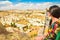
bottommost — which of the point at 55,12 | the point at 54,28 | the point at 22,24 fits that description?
the point at 22,24

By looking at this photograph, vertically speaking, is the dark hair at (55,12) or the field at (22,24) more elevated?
the dark hair at (55,12)

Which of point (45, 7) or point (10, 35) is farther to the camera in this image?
point (45, 7)

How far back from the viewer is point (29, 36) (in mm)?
3000

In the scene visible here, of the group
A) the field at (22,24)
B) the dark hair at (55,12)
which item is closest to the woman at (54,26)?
the dark hair at (55,12)

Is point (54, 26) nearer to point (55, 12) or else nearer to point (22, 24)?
point (55, 12)

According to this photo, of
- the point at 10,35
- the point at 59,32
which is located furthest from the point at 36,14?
the point at 59,32

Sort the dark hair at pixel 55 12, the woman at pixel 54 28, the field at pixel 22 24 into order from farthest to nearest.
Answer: the field at pixel 22 24
the dark hair at pixel 55 12
the woman at pixel 54 28

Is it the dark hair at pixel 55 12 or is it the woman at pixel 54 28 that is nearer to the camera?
the woman at pixel 54 28

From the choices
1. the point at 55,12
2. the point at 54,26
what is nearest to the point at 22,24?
the point at 55,12

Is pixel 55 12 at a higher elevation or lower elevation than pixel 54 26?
higher

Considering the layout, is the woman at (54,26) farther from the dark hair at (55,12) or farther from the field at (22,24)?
the field at (22,24)

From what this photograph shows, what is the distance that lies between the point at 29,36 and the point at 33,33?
0.24ft

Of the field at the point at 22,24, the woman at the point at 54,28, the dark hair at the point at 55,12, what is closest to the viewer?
the woman at the point at 54,28

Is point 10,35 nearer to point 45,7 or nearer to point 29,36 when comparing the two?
point 29,36
